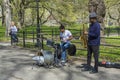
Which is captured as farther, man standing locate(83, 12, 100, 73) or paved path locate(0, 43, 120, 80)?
man standing locate(83, 12, 100, 73)

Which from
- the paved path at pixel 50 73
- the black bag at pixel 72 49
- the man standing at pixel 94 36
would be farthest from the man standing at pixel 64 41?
the man standing at pixel 94 36

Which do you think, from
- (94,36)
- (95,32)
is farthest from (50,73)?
(95,32)

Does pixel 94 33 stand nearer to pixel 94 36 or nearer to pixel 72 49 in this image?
pixel 94 36

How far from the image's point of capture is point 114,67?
1195 cm

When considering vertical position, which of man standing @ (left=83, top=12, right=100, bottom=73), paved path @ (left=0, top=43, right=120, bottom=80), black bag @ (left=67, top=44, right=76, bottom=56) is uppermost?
man standing @ (left=83, top=12, right=100, bottom=73)

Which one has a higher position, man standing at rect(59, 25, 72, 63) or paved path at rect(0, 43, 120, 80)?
man standing at rect(59, 25, 72, 63)

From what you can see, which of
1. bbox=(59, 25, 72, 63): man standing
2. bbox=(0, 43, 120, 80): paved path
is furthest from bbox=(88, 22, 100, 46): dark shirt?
bbox=(59, 25, 72, 63): man standing

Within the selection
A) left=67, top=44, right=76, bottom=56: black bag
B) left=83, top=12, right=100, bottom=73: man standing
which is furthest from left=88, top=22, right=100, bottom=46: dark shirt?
left=67, top=44, right=76, bottom=56: black bag

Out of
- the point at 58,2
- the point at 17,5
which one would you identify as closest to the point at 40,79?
the point at 58,2

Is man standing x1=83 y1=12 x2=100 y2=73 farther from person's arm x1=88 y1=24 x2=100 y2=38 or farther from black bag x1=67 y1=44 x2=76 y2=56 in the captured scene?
black bag x1=67 y1=44 x2=76 y2=56

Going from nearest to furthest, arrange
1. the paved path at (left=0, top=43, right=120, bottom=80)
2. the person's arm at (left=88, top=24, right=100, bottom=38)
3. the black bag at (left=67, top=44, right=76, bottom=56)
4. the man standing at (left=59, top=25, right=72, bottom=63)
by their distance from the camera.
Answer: the paved path at (left=0, top=43, right=120, bottom=80) < the person's arm at (left=88, top=24, right=100, bottom=38) < the man standing at (left=59, top=25, right=72, bottom=63) < the black bag at (left=67, top=44, right=76, bottom=56)

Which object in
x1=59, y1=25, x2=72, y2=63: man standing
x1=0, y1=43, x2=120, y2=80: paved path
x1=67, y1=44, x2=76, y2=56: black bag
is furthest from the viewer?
x1=67, y1=44, x2=76, y2=56: black bag

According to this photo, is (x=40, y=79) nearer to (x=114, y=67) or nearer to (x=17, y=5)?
(x=114, y=67)

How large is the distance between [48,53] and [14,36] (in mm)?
10806
